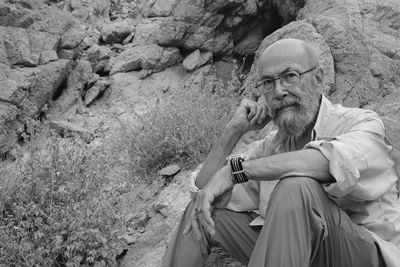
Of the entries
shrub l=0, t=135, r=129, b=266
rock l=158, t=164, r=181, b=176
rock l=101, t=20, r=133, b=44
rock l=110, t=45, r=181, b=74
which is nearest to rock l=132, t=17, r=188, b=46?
rock l=110, t=45, r=181, b=74

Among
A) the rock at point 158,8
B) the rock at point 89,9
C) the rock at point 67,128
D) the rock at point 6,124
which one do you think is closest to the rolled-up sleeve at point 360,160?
the rock at point 67,128

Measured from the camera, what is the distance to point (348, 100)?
5387 mm

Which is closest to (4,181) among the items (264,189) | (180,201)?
(180,201)

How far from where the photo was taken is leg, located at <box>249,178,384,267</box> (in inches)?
93.0

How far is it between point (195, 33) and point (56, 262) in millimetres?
5619

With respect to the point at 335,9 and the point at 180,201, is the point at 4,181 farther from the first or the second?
the point at 335,9

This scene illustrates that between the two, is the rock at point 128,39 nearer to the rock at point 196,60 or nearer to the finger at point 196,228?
the rock at point 196,60

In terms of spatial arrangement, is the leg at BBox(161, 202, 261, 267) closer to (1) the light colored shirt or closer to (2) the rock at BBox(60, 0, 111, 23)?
(1) the light colored shirt

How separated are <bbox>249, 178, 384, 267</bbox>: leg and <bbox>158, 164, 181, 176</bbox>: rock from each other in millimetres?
3013

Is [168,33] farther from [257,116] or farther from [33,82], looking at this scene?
[257,116]

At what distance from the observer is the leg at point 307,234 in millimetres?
2363

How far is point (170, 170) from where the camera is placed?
5.50 metres

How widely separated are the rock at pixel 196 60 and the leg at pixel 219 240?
18.7 feet

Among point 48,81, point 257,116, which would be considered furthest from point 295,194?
point 48,81
